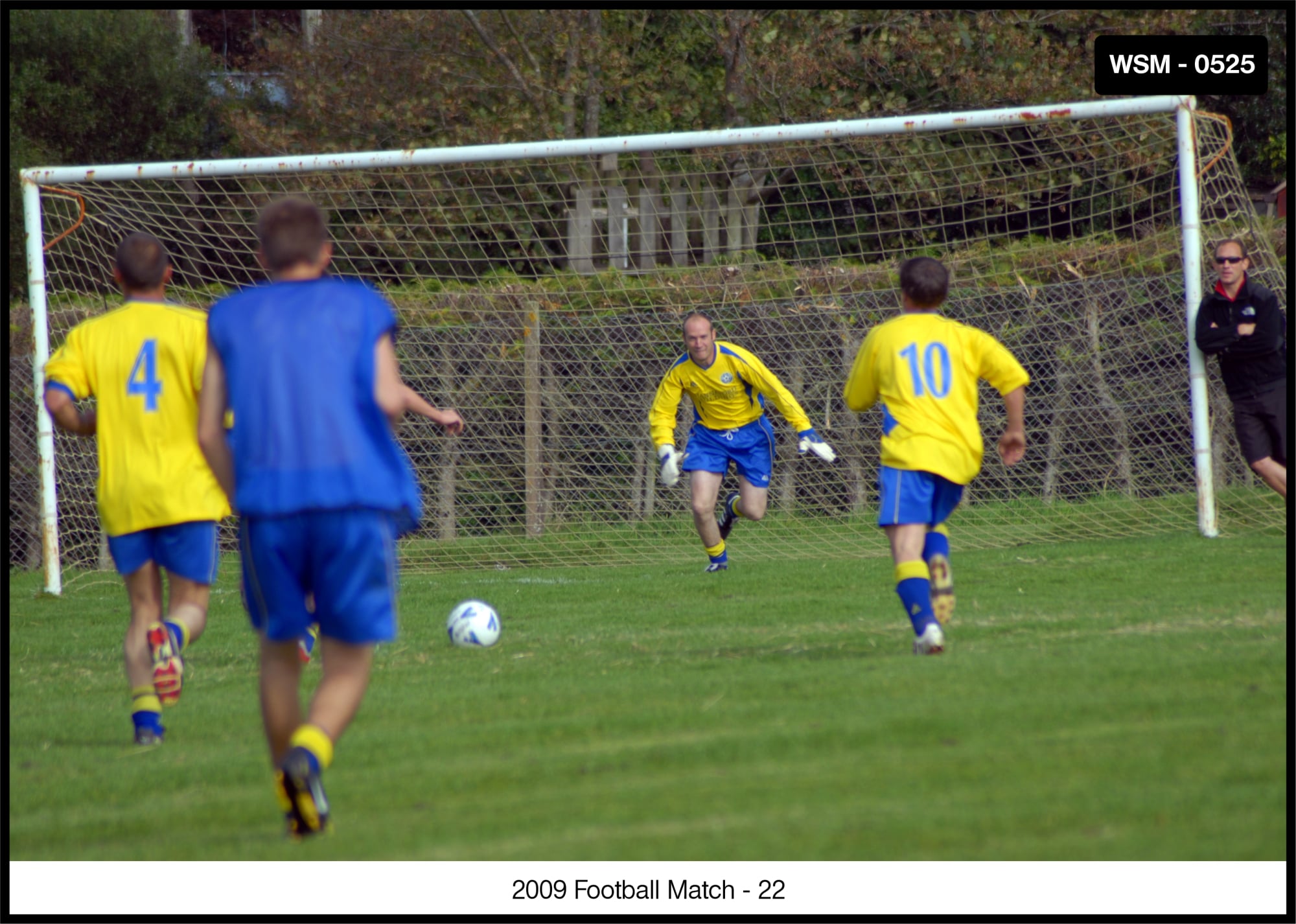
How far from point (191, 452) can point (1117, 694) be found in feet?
11.2

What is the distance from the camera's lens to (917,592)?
5.48 meters

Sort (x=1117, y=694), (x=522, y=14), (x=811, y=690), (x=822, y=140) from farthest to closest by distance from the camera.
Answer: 1. (x=522, y=14)
2. (x=822, y=140)
3. (x=811, y=690)
4. (x=1117, y=694)

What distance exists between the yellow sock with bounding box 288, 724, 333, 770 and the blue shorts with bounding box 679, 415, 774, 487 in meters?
6.66

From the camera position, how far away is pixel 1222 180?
993 cm

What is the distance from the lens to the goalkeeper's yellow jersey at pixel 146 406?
498cm

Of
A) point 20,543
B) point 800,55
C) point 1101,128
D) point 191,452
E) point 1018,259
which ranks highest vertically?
point 800,55

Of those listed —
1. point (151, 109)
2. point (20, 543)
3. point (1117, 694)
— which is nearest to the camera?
point (1117, 694)

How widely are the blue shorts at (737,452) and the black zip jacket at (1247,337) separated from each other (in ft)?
10.2

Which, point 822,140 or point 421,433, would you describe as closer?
point 822,140

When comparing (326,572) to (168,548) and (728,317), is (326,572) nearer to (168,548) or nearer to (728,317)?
(168,548)

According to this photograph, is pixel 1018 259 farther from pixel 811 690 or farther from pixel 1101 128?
pixel 811 690

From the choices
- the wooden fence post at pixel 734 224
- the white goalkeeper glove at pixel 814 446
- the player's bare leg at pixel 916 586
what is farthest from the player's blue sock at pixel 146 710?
the wooden fence post at pixel 734 224

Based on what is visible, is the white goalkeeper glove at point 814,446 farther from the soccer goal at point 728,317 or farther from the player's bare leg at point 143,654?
the player's bare leg at point 143,654

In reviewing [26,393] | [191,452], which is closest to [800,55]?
[26,393]
